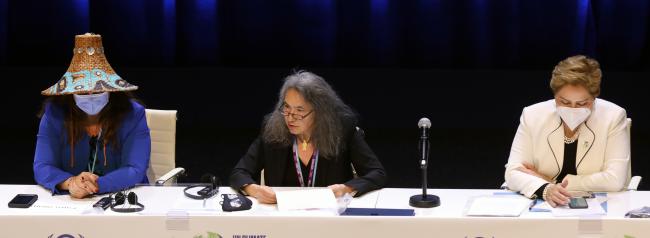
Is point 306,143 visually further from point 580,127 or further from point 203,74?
point 203,74

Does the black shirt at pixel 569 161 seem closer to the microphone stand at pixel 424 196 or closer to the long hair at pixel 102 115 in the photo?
the microphone stand at pixel 424 196

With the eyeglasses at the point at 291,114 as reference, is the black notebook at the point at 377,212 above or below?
below

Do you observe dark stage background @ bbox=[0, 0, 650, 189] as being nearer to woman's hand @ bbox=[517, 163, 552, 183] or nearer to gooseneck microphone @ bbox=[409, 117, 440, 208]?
woman's hand @ bbox=[517, 163, 552, 183]

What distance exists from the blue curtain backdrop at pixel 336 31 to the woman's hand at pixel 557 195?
354 cm

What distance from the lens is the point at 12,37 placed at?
23.6ft

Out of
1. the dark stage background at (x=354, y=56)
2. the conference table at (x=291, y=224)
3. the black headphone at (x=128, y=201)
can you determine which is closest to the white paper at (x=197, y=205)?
the conference table at (x=291, y=224)

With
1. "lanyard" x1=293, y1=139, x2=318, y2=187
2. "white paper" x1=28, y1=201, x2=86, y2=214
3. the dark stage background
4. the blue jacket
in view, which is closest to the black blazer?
"lanyard" x1=293, y1=139, x2=318, y2=187

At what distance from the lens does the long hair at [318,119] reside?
411cm

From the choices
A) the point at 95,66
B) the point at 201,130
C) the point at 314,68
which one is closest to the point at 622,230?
the point at 95,66

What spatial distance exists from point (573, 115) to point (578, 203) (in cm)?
46

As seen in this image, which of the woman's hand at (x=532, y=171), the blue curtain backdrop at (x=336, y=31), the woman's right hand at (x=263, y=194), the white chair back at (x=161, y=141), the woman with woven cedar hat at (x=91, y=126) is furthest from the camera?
the blue curtain backdrop at (x=336, y=31)

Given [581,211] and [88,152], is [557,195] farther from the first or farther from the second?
[88,152]

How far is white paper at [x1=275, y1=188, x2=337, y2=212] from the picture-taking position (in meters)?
3.61

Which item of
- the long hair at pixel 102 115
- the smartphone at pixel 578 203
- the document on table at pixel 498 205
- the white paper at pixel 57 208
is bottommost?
the white paper at pixel 57 208
